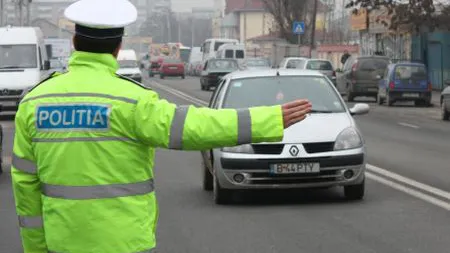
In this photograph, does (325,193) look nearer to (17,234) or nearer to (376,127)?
(17,234)

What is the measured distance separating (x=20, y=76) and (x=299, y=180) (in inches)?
781

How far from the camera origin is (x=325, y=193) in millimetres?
11859

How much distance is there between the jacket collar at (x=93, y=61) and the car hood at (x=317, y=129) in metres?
6.90

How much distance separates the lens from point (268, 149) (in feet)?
34.9

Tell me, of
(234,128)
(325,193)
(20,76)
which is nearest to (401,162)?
(325,193)

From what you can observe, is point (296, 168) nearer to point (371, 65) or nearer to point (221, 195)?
point (221, 195)

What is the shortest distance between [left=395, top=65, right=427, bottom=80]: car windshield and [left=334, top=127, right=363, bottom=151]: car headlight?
80.7ft

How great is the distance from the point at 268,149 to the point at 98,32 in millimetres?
7142

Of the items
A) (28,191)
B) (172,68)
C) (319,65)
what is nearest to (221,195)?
(28,191)

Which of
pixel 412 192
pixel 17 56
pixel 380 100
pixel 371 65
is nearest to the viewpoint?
pixel 412 192

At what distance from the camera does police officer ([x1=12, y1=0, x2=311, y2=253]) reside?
344 centimetres

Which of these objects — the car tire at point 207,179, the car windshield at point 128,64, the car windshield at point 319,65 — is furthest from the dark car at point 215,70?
the car tire at point 207,179

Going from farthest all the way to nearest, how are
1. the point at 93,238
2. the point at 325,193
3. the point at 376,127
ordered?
1. the point at 376,127
2. the point at 325,193
3. the point at 93,238

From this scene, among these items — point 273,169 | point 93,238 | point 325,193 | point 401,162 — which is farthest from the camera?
point 401,162
